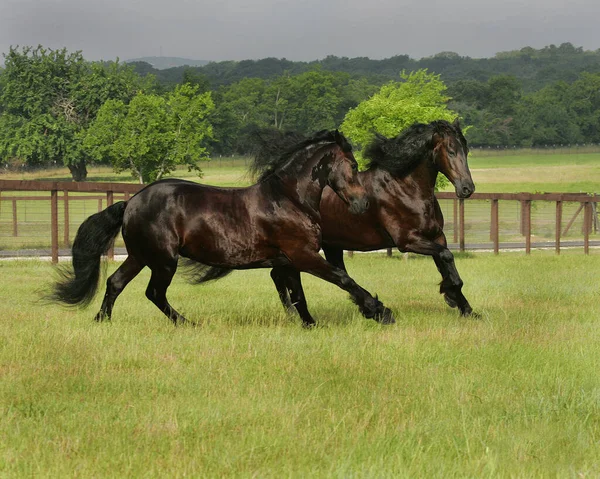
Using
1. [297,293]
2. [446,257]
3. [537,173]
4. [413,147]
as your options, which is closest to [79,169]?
[537,173]

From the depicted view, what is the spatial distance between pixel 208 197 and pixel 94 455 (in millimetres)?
4585

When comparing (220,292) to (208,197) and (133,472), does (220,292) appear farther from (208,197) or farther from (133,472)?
(133,472)

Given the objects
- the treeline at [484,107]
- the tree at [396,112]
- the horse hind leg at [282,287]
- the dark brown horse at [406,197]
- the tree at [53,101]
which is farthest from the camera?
the treeline at [484,107]

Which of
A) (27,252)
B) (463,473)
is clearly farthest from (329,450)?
(27,252)

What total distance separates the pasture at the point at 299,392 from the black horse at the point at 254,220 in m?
0.67

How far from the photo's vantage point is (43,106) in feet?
267

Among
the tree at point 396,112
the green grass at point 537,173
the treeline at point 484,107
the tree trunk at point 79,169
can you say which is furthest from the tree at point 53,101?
the tree at point 396,112

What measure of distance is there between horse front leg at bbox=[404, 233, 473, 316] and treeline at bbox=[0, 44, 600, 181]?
2.33m

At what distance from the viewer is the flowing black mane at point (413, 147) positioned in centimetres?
1059

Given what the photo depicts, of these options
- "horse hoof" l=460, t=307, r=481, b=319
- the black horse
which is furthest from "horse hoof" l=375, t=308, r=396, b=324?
"horse hoof" l=460, t=307, r=481, b=319

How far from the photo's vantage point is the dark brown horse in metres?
10.4

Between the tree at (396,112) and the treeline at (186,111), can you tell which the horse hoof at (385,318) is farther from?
the tree at (396,112)

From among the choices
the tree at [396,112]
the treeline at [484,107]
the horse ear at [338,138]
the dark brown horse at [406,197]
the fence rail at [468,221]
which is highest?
the treeline at [484,107]

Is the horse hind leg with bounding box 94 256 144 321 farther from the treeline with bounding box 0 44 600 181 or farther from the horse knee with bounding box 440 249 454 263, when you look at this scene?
the horse knee with bounding box 440 249 454 263
